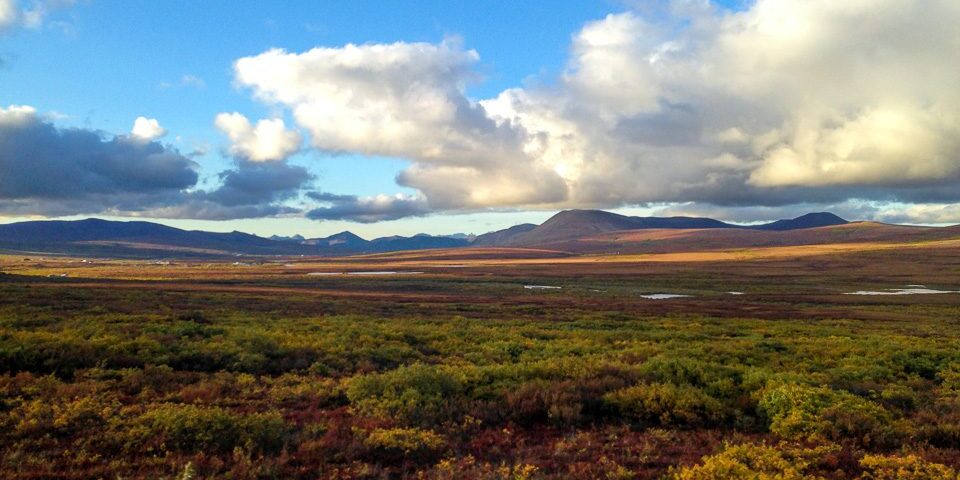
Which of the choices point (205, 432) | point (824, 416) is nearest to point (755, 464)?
point (824, 416)

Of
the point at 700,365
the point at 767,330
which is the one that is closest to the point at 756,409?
the point at 700,365

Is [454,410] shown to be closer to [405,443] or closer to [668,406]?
[405,443]

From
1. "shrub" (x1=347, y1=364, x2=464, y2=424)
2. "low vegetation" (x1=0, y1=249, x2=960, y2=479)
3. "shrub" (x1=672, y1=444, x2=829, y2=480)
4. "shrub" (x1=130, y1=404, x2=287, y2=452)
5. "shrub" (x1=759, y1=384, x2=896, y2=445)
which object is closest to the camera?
"shrub" (x1=672, y1=444, x2=829, y2=480)

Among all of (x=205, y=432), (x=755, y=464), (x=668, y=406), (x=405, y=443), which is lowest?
(x=668, y=406)

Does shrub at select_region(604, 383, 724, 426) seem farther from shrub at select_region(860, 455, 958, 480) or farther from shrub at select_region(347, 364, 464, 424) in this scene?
shrub at select_region(347, 364, 464, 424)

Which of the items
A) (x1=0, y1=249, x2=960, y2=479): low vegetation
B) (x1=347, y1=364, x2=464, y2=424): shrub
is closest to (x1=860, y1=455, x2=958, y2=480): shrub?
(x1=0, y1=249, x2=960, y2=479): low vegetation

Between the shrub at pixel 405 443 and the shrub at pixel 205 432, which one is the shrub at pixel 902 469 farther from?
the shrub at pixel 205 432

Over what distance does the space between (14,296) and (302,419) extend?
43.8 meters

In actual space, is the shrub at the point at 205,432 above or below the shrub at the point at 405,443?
above

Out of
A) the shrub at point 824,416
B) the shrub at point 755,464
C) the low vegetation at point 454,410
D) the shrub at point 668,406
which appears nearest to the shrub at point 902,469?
the low vegetation at point 454,410

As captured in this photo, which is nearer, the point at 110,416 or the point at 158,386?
the point at 110,416

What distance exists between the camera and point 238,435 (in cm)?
958

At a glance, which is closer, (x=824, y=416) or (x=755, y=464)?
(x=755, y=464)

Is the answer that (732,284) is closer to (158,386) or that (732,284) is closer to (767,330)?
(767,330)
